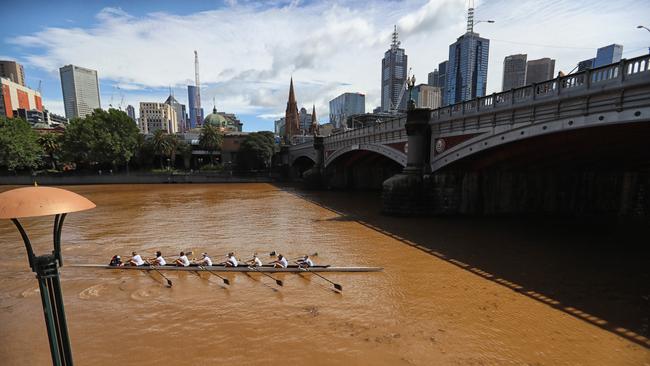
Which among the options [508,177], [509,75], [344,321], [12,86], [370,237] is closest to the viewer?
[344,321]

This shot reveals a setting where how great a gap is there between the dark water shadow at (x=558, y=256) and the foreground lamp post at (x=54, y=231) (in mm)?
11588

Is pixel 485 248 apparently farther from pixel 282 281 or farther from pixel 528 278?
pixel 282 281

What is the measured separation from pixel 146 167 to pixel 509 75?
63.4 m

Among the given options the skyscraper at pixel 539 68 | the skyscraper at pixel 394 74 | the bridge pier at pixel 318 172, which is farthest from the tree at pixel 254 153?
the skyscraper at pixel 394 74

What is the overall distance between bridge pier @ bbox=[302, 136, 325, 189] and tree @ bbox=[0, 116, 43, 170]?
45.0 m

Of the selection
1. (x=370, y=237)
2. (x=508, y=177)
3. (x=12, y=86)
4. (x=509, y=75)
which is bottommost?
(x=370, y=237)

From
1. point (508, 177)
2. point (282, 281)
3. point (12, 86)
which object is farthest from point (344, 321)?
point (12, 86)

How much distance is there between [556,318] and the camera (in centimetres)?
883

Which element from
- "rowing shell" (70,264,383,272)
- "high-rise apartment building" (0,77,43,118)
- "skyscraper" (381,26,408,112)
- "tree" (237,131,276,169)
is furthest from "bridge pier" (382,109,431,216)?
"high-rise apartment building" (0,77,43,118)

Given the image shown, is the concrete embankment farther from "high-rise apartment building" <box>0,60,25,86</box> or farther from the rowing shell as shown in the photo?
"high-rise apartment building" <box>0,60,25,86</box>

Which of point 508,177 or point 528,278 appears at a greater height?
point 508,177

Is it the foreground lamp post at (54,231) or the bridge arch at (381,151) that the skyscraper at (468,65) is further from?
the foreground lamp post at (54,231)

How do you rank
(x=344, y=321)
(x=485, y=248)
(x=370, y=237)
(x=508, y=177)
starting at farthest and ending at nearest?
1. (x=508, y=177)
2. (x=370, y=237)
3. (x=485, y=248)
4. (x=344, y=321)

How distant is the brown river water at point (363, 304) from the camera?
24.1 feet
